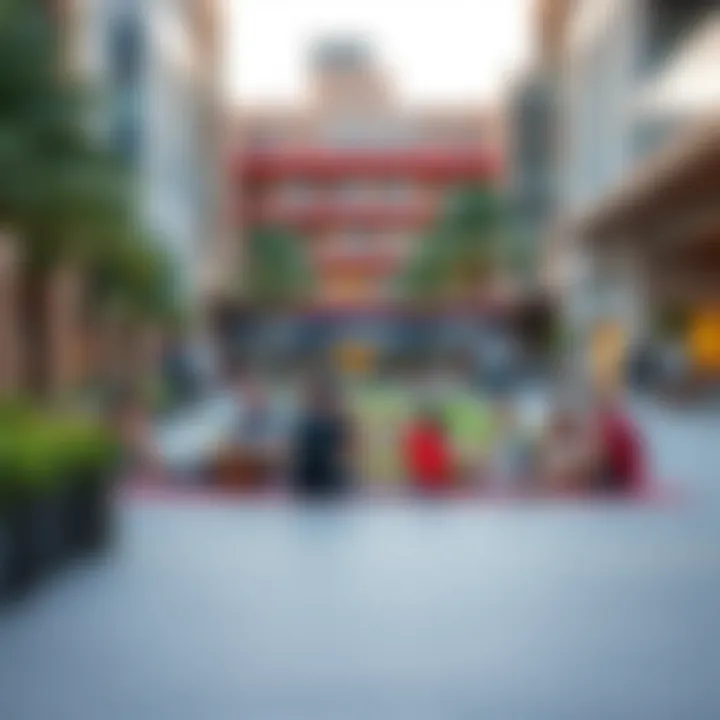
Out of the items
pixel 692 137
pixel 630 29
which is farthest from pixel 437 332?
pixel 692 137

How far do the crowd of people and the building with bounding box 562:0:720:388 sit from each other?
20.9 ft

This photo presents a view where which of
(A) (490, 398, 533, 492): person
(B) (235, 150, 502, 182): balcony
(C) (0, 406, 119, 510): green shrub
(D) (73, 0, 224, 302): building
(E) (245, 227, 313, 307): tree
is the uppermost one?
(B) (235, 150, 502, 182): balcony

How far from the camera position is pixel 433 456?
492 inches

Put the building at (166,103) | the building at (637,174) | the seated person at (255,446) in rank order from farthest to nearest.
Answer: the building at (637,174) < the seated person at (255,446) < the building at (166,103)

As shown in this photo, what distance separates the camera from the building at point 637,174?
20.8 metres

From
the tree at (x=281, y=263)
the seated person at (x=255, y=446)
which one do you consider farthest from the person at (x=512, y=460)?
the tree at (x=281, y=263)

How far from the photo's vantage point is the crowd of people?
12227mm

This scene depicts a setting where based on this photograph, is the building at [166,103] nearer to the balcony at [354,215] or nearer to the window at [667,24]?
the window at [667,24]

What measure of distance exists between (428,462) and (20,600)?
206 inches

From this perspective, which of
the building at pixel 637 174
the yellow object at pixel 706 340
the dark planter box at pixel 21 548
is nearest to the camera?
the dark planter box at pixel 21 548

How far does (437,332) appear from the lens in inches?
1001

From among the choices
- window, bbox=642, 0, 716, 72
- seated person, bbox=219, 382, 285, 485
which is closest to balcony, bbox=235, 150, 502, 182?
window, bbox=642, 0, 716, 72

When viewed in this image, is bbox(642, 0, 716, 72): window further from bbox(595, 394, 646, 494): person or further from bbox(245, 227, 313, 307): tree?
bbox(595, 394, 646, 494): person

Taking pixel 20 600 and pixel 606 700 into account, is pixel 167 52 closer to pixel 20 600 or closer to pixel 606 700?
pixel 20 600
